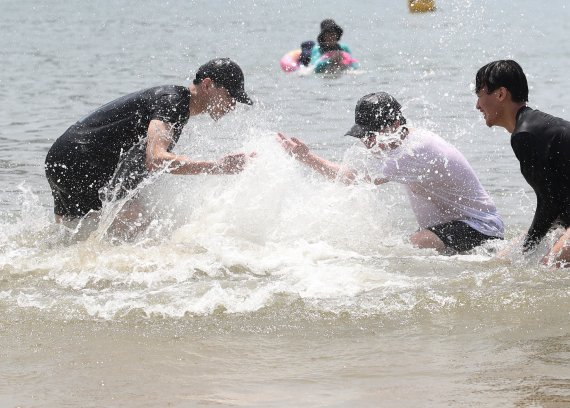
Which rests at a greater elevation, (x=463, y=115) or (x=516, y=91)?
(x=516, y=91)

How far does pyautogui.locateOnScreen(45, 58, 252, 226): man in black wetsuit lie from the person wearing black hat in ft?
38.9

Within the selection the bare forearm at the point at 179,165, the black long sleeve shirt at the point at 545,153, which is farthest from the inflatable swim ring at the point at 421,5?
the black long sleeve shirt at the point at 545,153

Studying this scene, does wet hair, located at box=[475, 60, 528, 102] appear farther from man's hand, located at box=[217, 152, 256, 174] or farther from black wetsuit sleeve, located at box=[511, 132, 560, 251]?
man's hand, located at box=[217, 152, 256, 174]

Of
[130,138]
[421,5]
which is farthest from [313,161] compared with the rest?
[421,5]

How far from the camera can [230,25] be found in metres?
30.8

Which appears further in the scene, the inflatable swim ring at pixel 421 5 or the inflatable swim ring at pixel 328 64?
the inflatable swim ring at pixel 421 5

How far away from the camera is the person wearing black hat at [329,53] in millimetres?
18438

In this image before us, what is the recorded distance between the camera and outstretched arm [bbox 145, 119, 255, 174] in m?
6.43

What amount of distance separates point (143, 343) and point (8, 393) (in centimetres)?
89

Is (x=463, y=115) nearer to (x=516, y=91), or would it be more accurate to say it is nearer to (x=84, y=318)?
(x=516, y=91)

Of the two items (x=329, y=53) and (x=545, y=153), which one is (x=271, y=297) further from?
(x=329, y=53)

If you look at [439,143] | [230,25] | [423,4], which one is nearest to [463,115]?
[439,143]

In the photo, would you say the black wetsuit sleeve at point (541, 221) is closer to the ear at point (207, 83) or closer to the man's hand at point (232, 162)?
the man's hand at point (232, 162)

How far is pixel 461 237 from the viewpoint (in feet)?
22.5
